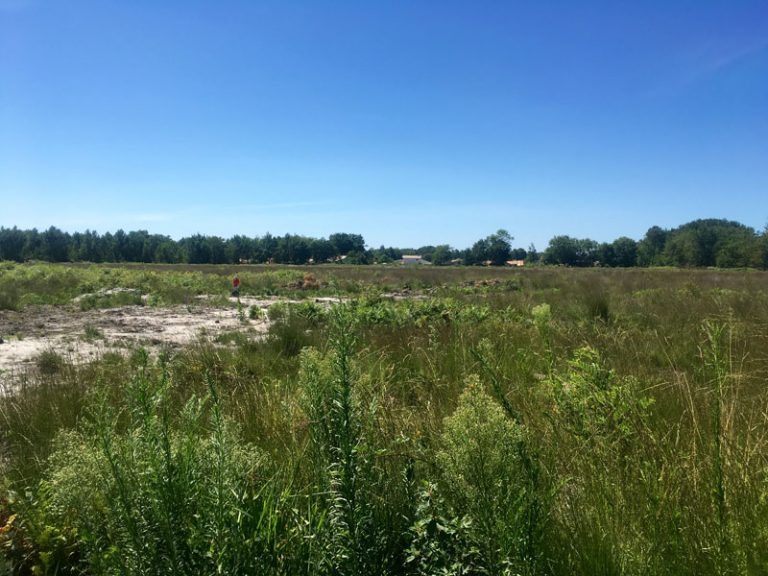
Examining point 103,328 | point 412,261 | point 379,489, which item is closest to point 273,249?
point 412,261

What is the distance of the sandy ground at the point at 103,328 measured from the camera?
8.23 metres

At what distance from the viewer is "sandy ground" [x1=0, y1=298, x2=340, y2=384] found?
27.0ft

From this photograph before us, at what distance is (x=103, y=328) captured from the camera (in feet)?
37.9

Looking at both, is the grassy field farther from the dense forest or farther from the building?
Answer: the building

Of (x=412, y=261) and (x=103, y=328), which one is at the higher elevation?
(x=412, y=261)

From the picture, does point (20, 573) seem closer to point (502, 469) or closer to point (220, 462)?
point (220, 462)

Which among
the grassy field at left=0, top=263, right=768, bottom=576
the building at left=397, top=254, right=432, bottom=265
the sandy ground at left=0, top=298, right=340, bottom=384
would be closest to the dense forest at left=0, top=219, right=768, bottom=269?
the building at left=397, top=254, right=432, bottom=265

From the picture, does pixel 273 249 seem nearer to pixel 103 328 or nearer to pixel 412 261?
pixel 412 261

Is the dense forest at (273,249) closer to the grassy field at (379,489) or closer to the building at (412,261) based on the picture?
the building at (412,261)

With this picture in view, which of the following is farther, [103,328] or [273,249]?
[273,249]

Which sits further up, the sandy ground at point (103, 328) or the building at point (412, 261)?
the building at point (412, 261)

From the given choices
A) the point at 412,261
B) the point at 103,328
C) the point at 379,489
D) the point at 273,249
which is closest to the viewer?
the point at 379,489

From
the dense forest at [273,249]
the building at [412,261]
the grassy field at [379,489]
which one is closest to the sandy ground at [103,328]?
the grassy field at [379,489]

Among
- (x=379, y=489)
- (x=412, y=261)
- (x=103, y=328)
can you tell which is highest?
(x=412, y=261)
